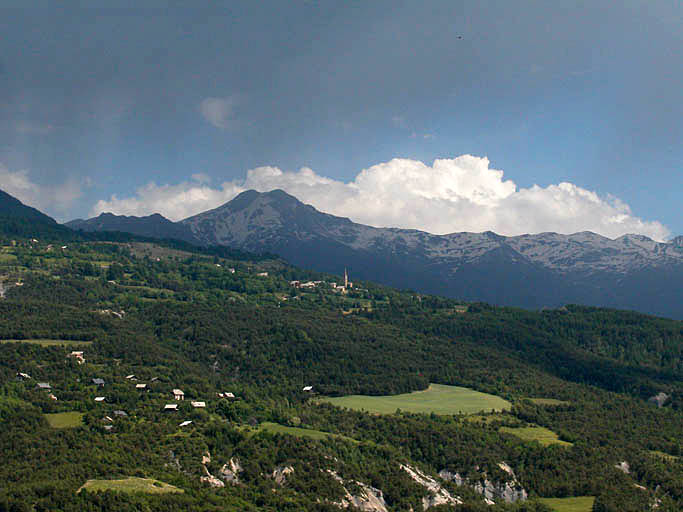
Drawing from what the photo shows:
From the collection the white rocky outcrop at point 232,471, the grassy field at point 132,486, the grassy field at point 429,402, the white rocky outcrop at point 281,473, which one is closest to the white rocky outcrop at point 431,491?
the white rocky outcrop at point 281,473

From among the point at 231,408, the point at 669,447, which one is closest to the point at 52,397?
the point at 231,408

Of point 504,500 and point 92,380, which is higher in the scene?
point 92,380

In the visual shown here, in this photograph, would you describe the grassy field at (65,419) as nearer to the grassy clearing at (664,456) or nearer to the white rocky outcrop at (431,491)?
the white rocky outcrop at (431,491)

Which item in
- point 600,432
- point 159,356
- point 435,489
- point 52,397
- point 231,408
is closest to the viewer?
point 435,489

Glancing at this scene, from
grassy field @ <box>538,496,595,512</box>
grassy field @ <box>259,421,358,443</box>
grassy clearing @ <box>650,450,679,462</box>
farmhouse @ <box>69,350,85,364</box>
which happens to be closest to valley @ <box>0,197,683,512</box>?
farmhouse @ <box>69,350,85,364</box>

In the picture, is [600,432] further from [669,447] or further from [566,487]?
[566,487]

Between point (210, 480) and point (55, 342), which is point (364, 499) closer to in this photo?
point (210, 480)
